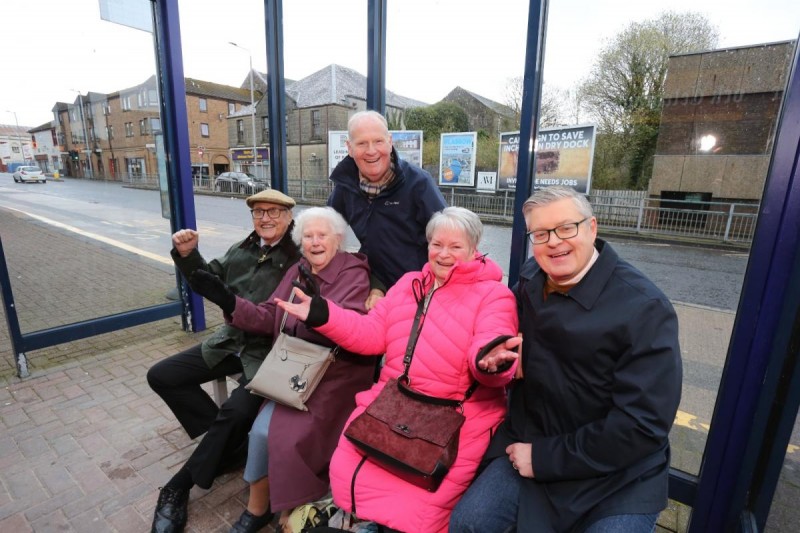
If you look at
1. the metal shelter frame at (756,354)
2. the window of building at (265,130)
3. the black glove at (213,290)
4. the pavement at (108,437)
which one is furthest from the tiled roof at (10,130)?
the metal shelter frame at (756,354)

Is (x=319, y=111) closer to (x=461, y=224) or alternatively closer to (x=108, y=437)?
(x=461, y=224)

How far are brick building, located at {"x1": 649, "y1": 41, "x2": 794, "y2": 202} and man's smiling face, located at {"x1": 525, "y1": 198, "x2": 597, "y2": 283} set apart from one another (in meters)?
0.72

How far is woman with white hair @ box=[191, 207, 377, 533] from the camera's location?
1973 millimetres

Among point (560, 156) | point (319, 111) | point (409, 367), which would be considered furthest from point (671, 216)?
point (319, 111)

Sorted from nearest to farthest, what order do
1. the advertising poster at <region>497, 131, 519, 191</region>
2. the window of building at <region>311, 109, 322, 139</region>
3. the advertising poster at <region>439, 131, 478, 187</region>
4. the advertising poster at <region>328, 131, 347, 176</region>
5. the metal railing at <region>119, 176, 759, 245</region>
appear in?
the metal railing at <region>119, 176, 759, 245</region>
the advertising poster at <region>497, 131, 519, 191</region>
the advertising poster at <region>439, 131, 478, 187</region>
the advertising poster at <region>328, 131, 347, 176</region>
the window of building at <region>311, 109, 322, 139</region>

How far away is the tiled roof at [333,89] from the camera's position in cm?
317

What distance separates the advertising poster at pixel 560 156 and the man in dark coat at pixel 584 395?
0.63 meters

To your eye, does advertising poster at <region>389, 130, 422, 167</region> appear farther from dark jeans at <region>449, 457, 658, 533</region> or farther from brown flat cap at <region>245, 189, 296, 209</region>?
dark jeans at <region>449, 457, 658, 533</region>

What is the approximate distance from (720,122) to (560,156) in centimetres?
69

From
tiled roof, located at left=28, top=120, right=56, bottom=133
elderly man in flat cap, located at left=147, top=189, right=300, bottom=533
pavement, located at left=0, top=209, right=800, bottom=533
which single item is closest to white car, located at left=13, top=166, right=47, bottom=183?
tiled roof, located at left=28, top=120, right=56, bottom=133

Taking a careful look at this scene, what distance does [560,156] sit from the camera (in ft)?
7.57

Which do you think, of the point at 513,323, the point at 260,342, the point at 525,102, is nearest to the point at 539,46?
the point at 525,102

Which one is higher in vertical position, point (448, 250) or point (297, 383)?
point (448, 250)

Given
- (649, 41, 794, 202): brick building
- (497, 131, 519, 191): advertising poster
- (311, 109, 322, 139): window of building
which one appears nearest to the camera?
(649, 41, 794, 202): brick building
